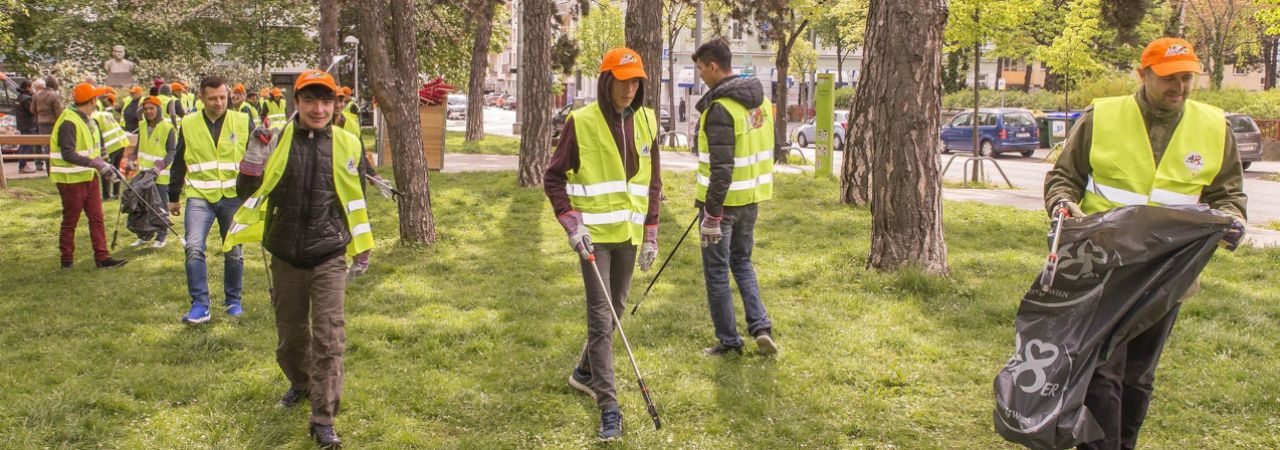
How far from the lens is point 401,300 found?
8344 mm

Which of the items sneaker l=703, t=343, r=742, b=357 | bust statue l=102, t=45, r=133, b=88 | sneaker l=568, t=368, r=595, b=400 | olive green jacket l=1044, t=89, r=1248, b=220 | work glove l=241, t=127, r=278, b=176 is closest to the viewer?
olive green jacket l=1044, t=89, r=1248, b=220

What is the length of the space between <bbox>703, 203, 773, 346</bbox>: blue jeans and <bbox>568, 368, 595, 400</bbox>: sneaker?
36.1 inches

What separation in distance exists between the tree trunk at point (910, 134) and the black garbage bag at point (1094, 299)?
4.44 metres

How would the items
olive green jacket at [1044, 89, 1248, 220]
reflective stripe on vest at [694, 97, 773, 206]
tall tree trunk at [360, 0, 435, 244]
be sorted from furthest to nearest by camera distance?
tall tree trunk at [360, 0, 435, 244], reflective stripe on vest at [694, 97, 773, 206], olive green jacket at [1044, 89, 1248, 220]

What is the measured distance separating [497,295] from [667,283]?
1374 mm

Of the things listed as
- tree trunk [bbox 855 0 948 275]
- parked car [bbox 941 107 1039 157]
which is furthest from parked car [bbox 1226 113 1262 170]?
tree trunk [bbox 855 0 948 275]

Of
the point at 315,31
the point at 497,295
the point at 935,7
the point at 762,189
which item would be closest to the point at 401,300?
the point at 497,295

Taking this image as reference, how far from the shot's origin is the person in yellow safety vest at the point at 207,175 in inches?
287

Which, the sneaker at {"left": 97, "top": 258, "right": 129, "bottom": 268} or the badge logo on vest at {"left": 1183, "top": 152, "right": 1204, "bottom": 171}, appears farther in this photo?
the sneaker at {"left": 97, "top": 258, "right": 129, "bottom": 268}

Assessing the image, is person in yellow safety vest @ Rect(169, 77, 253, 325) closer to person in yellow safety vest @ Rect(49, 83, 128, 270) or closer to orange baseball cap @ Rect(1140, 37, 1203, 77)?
person in yellow safety vest @ Rect(49, 83, 128, 270)

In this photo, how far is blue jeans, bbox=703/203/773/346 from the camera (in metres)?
6.19

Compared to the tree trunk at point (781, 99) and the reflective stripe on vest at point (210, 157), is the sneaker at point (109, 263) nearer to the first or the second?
the reflective stripe on vest at point (210, 157)

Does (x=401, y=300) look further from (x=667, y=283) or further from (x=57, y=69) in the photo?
(x=57, y=69)

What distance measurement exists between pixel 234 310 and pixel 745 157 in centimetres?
382
